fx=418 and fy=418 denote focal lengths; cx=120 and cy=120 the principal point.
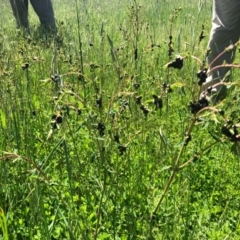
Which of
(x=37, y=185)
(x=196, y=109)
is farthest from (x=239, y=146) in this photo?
(x=37, y=185)

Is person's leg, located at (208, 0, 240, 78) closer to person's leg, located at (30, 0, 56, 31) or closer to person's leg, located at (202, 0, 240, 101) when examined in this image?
person's leg, located at (202, 0, 240, 101)

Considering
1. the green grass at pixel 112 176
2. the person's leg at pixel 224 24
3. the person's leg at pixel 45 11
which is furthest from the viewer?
the person's leg at pixel 45 11

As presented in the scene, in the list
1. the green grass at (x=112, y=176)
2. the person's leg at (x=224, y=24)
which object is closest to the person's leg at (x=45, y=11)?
the person's leg at (x=224, y=24)

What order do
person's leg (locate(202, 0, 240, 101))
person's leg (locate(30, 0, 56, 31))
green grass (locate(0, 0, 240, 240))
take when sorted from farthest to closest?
person's leg (locate(30, 0, 56, 31)) < person's leg (locate(202, 0, 240, 101)) < green grass (locate(0, 0, 240, 240))

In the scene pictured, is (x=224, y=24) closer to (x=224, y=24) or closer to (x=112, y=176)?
(x=224, y=24)

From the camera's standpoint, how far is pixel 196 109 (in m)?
0.91

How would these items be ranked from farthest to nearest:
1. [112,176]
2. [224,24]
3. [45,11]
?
1. [45,11]
2. [224,24]
3. [112,176]

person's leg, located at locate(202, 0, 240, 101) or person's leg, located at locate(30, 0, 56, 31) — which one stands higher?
person's leg, located at locate(202, 0, 240, 101)

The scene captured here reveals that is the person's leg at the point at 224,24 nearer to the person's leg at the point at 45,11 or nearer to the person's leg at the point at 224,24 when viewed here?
the person's leg at the point at 224,24

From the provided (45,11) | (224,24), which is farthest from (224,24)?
(45,11)

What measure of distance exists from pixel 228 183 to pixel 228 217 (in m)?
0.24

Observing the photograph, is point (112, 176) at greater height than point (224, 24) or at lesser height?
lesser

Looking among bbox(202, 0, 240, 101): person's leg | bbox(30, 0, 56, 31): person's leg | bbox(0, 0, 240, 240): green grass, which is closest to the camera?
bbox(0, 0, 240, 240): green grass

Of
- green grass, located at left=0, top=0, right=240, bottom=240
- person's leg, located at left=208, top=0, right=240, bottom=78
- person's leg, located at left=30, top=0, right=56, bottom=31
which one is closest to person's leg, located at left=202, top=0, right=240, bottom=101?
person's leg, located at left=208, top=0, right=240, bottom=78
